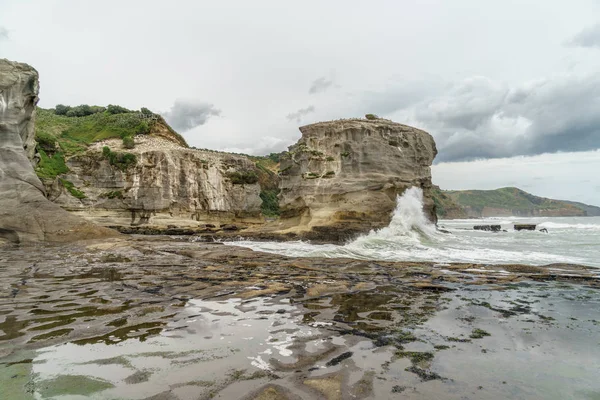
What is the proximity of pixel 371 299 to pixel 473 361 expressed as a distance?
2.71 m

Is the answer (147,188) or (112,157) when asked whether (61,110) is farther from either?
(147,188)

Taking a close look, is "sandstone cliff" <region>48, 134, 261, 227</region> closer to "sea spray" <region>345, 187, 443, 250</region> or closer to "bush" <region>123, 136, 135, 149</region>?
"bush" <region>123, 136, 135, 149</region>

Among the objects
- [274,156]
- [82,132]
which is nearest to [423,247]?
[82,132]

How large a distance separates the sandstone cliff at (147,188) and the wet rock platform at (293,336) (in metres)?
23.3

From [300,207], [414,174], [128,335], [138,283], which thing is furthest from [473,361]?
[414,174]

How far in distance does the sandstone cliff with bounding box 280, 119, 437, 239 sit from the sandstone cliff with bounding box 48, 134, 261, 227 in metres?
11.4

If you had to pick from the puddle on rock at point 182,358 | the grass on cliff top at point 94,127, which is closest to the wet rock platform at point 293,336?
the puddle on rock at point 182,358

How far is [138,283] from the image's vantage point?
24.1ft

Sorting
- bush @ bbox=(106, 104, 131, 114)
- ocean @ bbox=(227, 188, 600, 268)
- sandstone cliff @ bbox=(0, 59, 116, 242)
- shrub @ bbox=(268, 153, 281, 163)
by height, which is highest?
shrub @ bbox=(268, 153, 281, 163)

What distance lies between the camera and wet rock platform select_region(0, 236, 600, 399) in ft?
9.75

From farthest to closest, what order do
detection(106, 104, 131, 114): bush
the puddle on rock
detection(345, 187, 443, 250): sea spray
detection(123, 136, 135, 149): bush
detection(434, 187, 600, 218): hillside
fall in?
detection(434, 187, 600, 218): hillside
detection(106, 104, 131, 114): bush
detection(123, 136, 135, 149): bush
detection(345, 187, 443, 250): sea spray
the puddle on rock

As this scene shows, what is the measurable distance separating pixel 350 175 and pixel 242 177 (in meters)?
17.5

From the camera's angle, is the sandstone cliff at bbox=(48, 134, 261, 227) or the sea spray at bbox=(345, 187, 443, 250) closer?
the sea spray at bbox=(345, 187, 443, 250)

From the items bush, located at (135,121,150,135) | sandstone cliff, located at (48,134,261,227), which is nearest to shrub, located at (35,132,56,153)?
sandstone cliff, located at (48,134,261,227)
